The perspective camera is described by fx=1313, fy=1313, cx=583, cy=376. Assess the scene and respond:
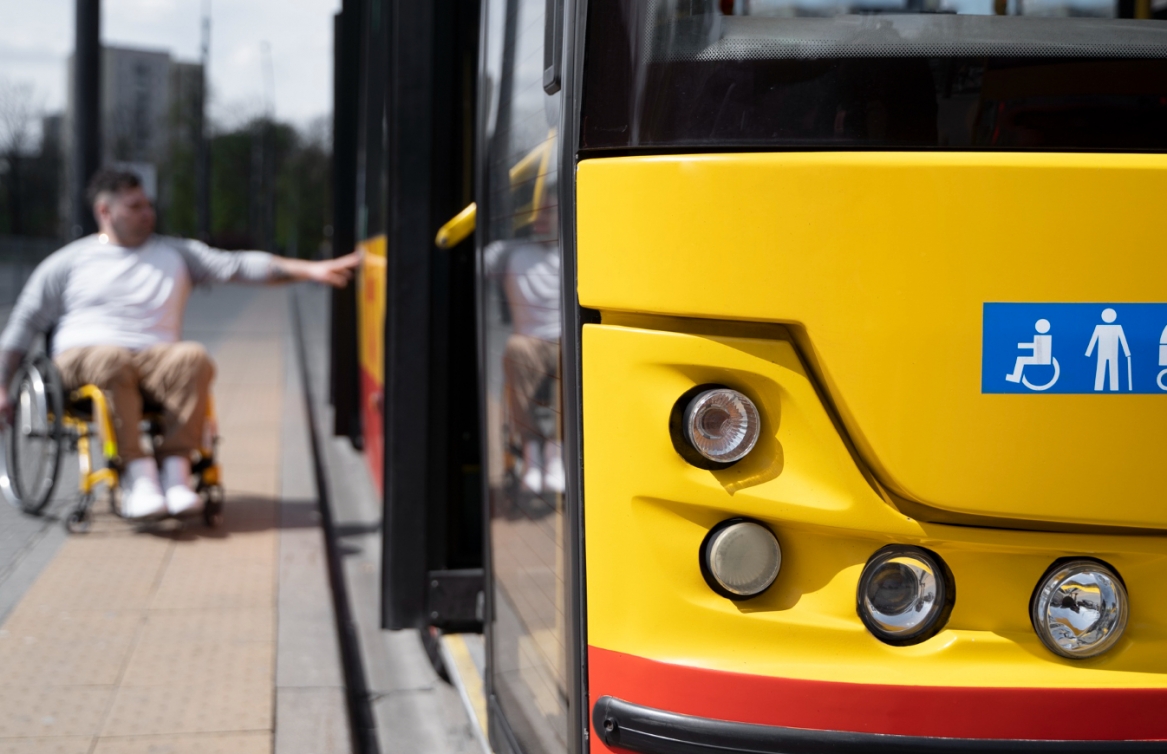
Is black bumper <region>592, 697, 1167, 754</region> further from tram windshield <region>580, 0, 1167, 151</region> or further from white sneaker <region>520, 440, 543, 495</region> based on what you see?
tram windshield <region>580, 0, 1167, 151</region>

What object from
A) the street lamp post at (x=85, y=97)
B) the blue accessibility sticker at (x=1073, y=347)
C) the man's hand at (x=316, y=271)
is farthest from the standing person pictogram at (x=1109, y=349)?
the street lamp post at (x=85, y=97)

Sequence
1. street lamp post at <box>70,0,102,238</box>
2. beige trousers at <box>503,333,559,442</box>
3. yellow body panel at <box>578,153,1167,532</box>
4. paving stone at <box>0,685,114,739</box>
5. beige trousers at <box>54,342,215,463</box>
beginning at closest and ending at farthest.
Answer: yellow body panel at <box>578,153,1167,532</box>
beige trousers at <box>503,333,559,442</box>
paving stone at <box>0,685,114,739</box>
beige trousers at <box>54,342,215,463</box>
street lamp post at <box>70,0,102,238</box>

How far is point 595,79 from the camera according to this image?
216 centimetres

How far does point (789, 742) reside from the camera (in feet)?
6.77

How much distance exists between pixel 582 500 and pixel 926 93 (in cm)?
87

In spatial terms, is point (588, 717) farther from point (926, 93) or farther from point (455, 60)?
point (455, 60)

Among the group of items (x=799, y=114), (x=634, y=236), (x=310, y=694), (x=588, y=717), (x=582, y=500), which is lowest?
(x=310, y=694)

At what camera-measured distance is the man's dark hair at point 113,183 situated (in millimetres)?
6242

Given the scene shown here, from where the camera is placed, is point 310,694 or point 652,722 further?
point 310,694

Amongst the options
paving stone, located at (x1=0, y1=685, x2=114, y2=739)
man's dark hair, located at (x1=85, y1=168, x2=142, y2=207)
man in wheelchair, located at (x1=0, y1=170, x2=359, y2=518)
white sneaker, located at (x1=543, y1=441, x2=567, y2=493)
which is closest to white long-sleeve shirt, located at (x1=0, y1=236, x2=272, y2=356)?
man in wheelchair, located at (x1=0, y1=170, x2=359, y2=518)

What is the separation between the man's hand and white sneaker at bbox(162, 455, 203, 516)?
1012 mm

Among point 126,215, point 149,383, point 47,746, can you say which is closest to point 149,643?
point 47,746

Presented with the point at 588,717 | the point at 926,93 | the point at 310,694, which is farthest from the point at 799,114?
the point at 310,694

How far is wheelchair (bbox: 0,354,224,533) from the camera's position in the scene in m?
5.96
